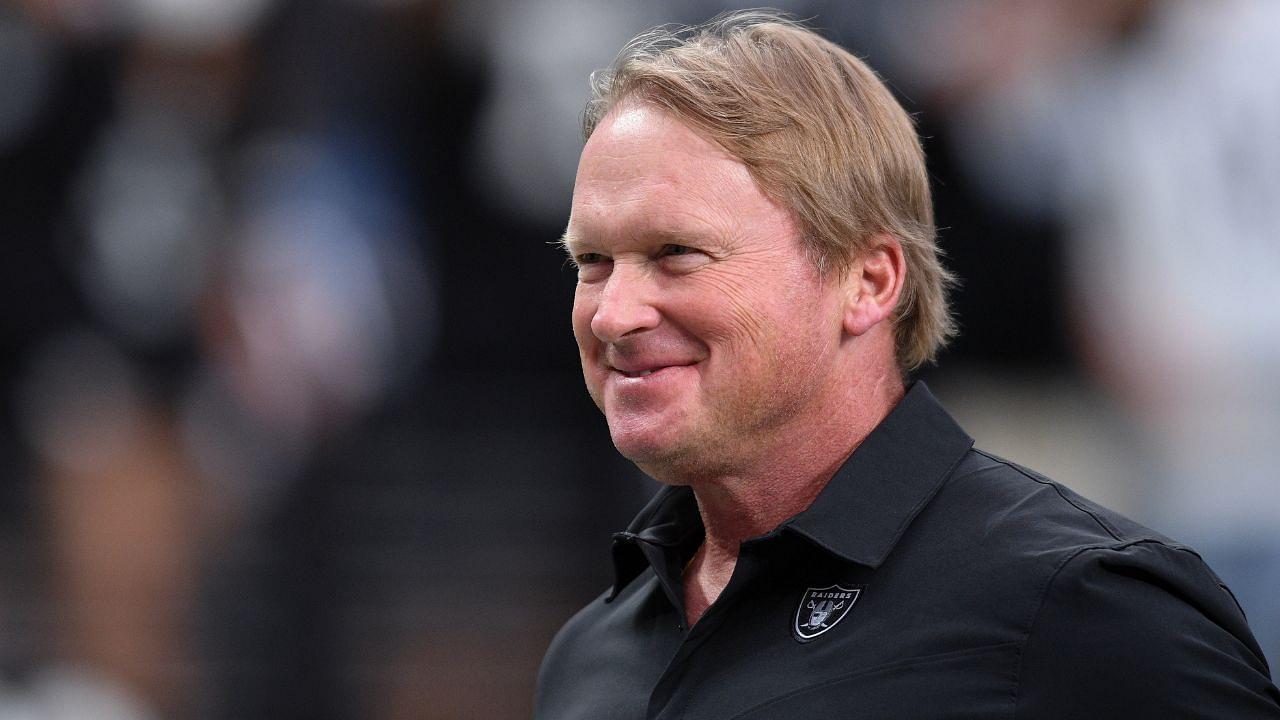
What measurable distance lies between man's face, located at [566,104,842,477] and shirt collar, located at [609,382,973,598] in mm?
106

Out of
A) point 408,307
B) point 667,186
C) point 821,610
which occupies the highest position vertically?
point 667,186

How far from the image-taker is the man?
166 cm

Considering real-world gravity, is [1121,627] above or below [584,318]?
below

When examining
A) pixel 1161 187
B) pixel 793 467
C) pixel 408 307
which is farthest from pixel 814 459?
pixel 1161 187

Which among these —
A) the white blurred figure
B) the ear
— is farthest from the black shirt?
the white blurred figure

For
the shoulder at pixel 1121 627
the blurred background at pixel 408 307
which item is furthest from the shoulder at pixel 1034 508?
the blurred background at pixel 408 307

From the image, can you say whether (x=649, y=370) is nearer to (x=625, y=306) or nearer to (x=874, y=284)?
(x=625, y=306)

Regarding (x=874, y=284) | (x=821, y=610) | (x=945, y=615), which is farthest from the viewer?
(x=874, y=284)

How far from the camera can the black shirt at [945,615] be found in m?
1.63

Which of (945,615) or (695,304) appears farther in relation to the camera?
(695,304)

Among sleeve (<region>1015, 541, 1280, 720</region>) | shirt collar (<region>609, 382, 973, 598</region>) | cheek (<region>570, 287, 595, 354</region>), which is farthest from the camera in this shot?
cheek (<region>570, 287, 595, 354</region>)

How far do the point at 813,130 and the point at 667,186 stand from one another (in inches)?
7.7

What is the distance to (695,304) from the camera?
1.94 meters

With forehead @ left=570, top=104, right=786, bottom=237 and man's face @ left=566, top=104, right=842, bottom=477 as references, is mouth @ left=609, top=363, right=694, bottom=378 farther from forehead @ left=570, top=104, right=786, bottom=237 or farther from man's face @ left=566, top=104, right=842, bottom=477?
forehead @ left=570, top=104, right=786, bottom=237
